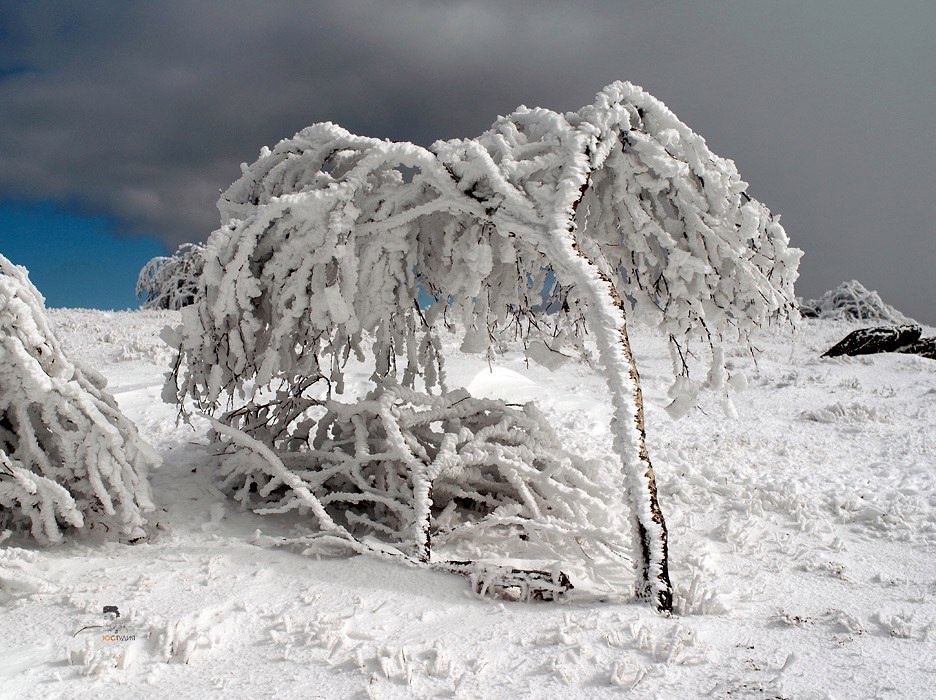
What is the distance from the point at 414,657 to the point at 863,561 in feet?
10.7

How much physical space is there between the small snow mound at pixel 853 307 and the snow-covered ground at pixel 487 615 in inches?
842

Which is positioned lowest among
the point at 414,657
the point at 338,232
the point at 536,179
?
the point at 414,657

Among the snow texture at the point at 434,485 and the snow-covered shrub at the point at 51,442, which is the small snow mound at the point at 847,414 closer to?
the snow texture at the point at 434,485

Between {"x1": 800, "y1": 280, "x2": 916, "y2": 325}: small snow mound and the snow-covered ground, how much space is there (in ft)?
70.2

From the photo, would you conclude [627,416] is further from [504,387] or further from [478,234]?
[504,387]

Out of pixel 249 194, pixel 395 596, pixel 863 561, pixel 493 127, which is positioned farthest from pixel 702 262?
pixel 249 194

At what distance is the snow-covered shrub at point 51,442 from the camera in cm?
396

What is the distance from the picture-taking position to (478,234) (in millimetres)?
4480

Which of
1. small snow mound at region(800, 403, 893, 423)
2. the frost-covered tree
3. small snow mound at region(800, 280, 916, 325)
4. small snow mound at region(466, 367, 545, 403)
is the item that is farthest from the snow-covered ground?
small snow mound at region(800, 280, 916, 325)

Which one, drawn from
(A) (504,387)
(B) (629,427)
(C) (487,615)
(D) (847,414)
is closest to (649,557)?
(B) (629,427)

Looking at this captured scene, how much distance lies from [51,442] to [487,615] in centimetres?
304

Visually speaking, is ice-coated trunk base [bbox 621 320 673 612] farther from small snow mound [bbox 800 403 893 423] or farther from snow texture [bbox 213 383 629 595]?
small snow mound [bbox 800 403 893 423]

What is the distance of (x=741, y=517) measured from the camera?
5371 mm

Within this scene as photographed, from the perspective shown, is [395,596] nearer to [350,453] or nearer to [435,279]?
[350,453]
